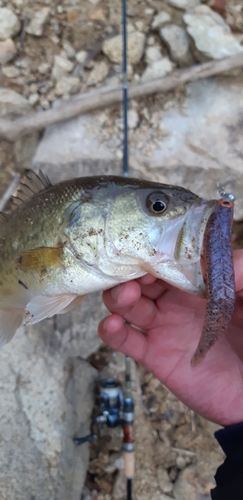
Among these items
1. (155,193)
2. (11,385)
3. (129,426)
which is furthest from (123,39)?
(129,426)

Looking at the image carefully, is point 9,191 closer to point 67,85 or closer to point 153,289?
point 67,85

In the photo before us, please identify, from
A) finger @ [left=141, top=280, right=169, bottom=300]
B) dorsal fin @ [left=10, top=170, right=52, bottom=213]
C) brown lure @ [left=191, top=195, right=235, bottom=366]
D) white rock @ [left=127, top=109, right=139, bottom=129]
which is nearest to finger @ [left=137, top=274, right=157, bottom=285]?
finger @ [left=141, top=280, right=169, bottom=300]

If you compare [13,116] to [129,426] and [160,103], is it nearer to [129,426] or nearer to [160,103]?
[160,103]

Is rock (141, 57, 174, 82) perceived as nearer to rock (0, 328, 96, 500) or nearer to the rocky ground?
the rocky ground

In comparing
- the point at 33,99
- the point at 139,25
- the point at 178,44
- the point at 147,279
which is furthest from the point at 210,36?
the point at 147,279

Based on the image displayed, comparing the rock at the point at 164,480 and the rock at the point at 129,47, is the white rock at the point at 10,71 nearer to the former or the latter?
the rock at the point at 129,47
